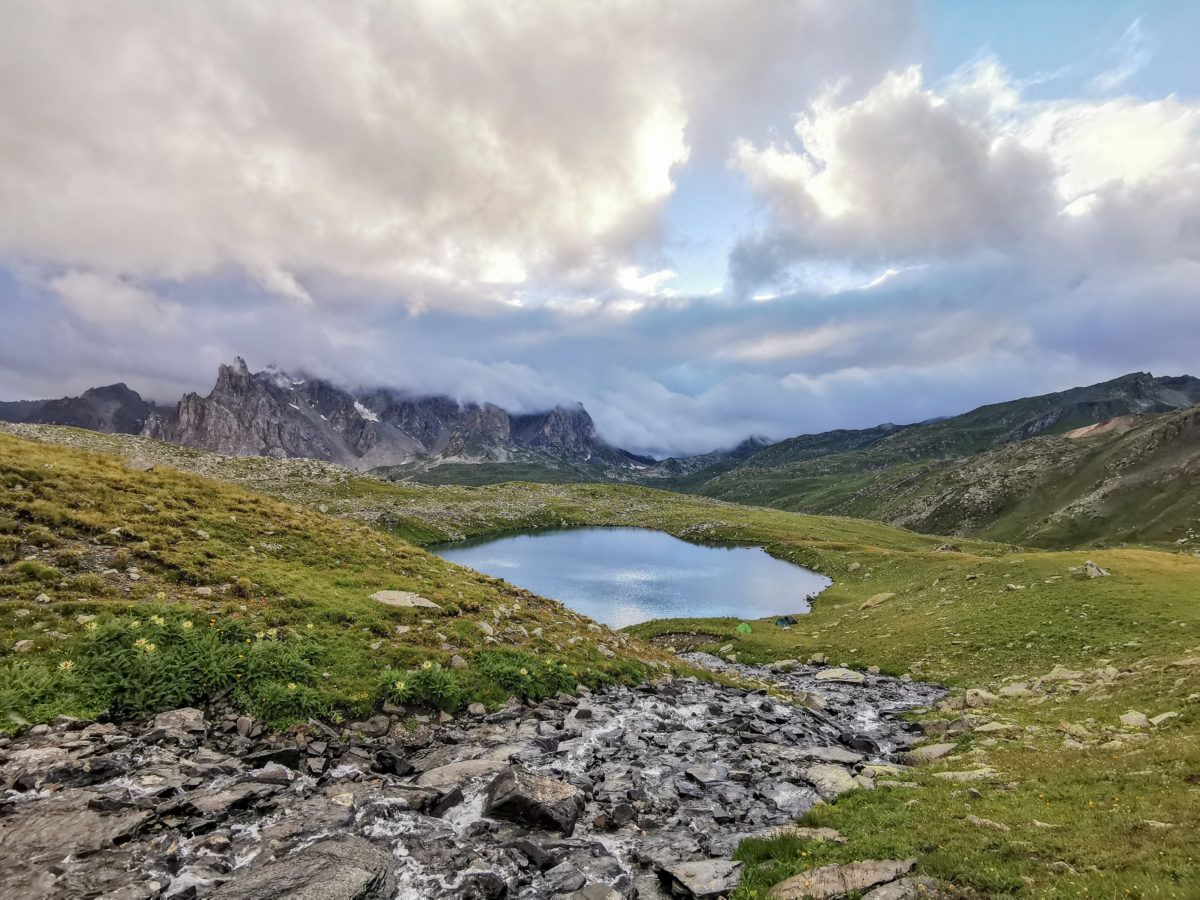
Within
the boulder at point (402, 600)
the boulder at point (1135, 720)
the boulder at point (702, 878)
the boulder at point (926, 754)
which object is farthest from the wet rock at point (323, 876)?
the boulder at point (1135, 720)

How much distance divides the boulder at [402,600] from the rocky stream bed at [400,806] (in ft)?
28.0

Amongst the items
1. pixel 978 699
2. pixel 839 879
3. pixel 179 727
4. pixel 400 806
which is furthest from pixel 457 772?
pixel 978 699

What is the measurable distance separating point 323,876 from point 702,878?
8071mm

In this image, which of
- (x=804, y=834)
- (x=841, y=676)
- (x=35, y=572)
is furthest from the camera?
(x=841, y=676)

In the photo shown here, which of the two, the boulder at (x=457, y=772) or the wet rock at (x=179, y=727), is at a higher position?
the wet rock at (x=179, y=727)

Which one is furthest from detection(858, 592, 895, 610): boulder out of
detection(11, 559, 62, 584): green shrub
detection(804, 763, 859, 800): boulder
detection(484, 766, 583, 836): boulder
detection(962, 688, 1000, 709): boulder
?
detection(11, 559, 62, 584): green shrub

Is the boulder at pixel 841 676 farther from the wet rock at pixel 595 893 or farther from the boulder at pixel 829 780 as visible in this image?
the wet rock at pixel 595 893

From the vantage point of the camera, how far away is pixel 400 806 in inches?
575

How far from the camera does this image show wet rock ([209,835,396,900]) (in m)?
10.7

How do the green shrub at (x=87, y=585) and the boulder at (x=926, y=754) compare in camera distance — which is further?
the green shrub at (x=87, y=585)

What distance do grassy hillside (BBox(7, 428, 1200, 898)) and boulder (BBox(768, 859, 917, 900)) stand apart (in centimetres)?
45

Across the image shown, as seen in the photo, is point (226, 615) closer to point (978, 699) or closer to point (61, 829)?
point (61, 829)

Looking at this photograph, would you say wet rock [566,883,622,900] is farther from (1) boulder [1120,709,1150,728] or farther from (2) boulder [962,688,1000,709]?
(2) boulder [962,688,1000,709]

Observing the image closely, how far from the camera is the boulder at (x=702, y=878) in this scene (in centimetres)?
1157
